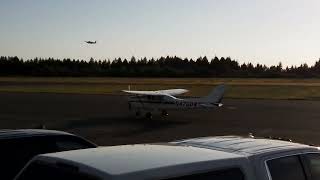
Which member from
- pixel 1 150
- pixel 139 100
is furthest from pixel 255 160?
pixel 139 100

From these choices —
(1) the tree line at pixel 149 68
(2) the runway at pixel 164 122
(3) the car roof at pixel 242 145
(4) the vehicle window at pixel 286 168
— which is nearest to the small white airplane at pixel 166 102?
(2) the runway at pixel 164 122

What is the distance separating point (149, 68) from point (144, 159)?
14363cm

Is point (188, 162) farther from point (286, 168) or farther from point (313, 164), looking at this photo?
point (313, 164)

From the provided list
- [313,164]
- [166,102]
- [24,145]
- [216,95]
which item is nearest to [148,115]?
[166,102]

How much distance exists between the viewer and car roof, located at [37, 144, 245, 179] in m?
3.86

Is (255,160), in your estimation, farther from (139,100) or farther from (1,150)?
(139,100)

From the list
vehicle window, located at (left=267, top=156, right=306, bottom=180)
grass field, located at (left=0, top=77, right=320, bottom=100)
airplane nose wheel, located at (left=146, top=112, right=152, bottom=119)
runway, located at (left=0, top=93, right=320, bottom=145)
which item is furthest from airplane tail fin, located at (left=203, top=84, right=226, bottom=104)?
vehicle window, located at (left=267, top=156, right=306, bottom=180)

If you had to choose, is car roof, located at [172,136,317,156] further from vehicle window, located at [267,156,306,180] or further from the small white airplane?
the small white airplane

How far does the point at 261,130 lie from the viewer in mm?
24391

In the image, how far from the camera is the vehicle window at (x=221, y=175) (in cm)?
400

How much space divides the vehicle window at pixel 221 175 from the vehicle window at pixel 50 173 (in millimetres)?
626

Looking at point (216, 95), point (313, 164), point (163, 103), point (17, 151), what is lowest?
point (163, 103)

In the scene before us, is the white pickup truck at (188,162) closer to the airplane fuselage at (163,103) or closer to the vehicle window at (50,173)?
the vehicle window at (50,173)

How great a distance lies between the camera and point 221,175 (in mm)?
4176
